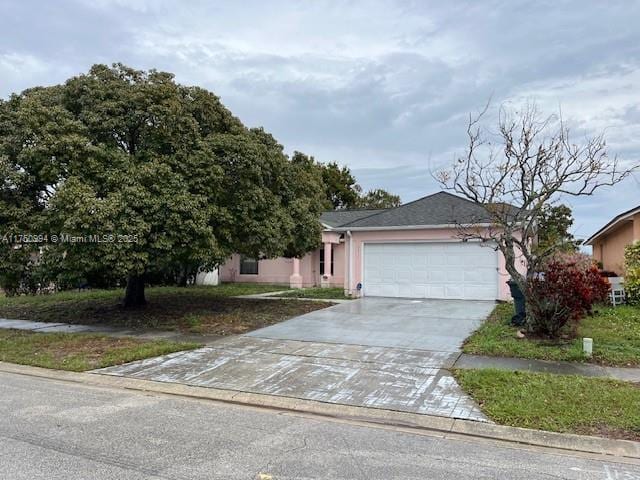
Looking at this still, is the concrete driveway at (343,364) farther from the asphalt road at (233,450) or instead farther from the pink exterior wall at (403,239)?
the pink exterior wall at (403,239)

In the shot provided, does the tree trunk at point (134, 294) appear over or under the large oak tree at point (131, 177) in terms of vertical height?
under

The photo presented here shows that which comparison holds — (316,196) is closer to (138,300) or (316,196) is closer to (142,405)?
(138,300)

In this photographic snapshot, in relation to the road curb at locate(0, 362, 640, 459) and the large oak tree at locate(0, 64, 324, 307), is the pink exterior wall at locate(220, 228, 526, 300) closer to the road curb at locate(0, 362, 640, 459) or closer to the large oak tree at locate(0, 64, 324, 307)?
the large oak tree at locate(0, 64, 324, 307)

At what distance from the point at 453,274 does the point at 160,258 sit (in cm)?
1007

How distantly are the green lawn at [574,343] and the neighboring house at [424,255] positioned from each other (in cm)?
456

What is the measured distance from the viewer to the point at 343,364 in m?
7.91

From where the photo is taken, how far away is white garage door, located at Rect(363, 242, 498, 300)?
1634cm

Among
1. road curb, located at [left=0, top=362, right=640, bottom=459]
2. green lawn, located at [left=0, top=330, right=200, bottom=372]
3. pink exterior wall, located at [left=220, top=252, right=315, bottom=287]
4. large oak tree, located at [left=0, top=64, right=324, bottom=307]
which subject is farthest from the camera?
pink exterior wall, located at [left=220, top=252, right=315, bottom=287]

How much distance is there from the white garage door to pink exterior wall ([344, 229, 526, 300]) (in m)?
0.19

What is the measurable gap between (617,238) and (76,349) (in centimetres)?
2257

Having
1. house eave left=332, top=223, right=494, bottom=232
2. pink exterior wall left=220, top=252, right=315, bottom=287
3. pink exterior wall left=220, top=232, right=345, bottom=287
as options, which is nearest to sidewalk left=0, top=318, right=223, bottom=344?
house eave left=332, top=223, right=494, bottom=232

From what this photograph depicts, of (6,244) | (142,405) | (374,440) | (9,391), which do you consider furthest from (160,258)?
(374,440)

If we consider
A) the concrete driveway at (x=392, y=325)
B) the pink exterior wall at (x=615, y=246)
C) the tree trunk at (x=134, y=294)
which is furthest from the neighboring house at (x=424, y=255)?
the tree trunk at (x=134, y=294)

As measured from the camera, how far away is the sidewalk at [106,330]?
10273mm
